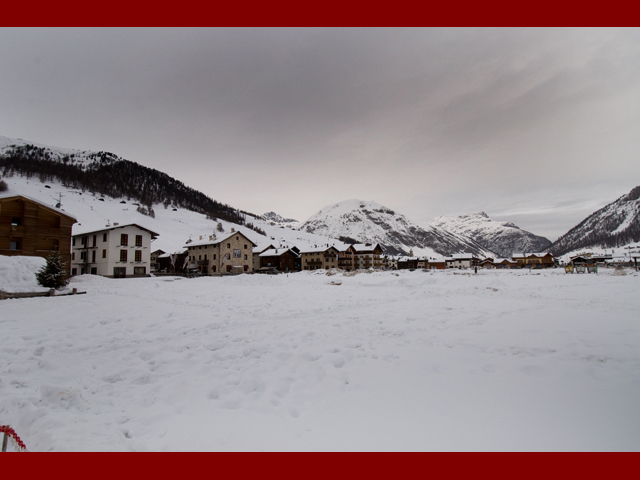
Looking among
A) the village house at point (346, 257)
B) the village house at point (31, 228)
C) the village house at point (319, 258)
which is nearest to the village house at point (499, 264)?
the village house at point (346, 257)

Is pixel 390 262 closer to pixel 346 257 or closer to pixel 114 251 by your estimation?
pixel 346 257

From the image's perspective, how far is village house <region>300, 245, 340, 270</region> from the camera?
94688 millimetres

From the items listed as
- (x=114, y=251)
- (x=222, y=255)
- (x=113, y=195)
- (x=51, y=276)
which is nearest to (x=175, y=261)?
(x=222, y=255)

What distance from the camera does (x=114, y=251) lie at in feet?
146

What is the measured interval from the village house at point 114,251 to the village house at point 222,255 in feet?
46.1

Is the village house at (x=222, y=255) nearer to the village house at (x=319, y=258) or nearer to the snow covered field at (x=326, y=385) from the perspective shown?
the village house at (x=319, y=258)

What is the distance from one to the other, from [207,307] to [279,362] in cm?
921

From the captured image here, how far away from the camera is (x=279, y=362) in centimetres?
641

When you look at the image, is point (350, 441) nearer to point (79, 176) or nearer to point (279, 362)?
point (279, 362)

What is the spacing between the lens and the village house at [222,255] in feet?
201

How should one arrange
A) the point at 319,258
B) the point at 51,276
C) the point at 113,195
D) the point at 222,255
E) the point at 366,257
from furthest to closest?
the point at 113,195, the point at 366,257, the point at 319,258, the point at 222,255, the point at 51,276

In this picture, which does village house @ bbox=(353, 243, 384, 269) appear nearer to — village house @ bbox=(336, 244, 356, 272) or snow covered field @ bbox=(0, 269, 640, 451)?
village house @ bbox=(336, 244, 356, 272)

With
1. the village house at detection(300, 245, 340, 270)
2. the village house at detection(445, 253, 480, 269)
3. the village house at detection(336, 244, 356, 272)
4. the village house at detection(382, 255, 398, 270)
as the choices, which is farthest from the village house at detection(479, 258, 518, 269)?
the village house at detection(300, 245, 340, 270)

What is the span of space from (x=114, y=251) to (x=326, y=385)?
2013 inches
